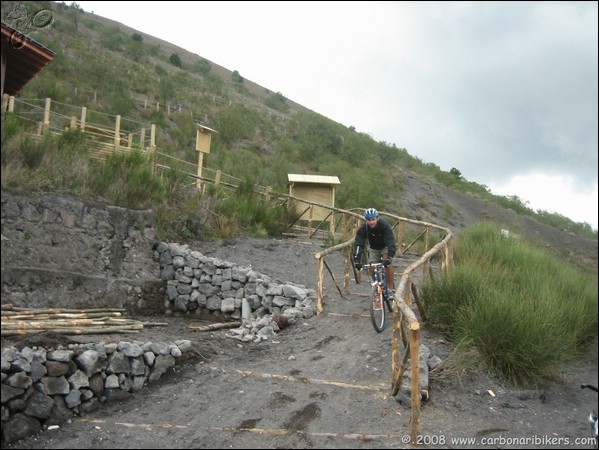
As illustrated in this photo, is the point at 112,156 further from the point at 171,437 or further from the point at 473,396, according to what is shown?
the point at 473,396

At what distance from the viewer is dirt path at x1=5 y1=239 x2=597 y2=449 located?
446 centimetres

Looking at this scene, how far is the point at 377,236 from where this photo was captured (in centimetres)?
801

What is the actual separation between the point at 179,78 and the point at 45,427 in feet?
124

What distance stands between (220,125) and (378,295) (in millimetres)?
24001

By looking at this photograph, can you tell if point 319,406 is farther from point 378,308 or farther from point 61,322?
point 61,322

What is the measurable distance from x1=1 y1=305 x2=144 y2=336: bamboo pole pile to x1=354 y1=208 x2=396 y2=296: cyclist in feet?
12.3

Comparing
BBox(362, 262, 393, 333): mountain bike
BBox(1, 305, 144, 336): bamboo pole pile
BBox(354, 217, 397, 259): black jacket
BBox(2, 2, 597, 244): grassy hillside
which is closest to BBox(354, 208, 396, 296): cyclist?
BBox(354, 217, 397, 259): black jacket

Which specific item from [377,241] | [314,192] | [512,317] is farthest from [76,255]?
[314,192]

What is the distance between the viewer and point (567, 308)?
5.47 meters

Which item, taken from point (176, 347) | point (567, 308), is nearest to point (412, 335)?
point (567, 308)

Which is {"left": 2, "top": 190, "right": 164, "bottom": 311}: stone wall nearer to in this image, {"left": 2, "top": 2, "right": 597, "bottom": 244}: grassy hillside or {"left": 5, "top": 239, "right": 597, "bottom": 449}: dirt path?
{"left": 5, "top": 239, "right": 597, "bottom": 449}: dirt path

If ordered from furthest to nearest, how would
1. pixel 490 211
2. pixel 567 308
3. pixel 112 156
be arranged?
pixel 490 211 < pixel 112 156 < pixel 567 308

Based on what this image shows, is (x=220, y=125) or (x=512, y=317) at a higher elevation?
(x=220, y=125)

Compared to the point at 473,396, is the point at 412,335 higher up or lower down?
higher up
